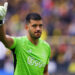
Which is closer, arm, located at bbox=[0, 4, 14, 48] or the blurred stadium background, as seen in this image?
arm, located at bbox=[0, 4, 14, 48]

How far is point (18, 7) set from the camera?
720 inches

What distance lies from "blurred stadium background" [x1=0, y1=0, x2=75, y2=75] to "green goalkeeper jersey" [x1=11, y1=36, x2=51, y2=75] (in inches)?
230

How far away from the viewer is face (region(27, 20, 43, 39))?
7.20 meters

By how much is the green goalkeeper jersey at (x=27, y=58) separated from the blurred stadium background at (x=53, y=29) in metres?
5.85

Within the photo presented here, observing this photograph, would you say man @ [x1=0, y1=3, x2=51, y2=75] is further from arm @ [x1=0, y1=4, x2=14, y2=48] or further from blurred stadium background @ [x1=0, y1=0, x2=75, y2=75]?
blurred stadium background @ [x1=0, y1=0, x2=75, y2=75]

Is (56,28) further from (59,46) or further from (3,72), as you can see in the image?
(3,72)

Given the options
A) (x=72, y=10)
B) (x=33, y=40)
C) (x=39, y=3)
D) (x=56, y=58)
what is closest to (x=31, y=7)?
(x=39, y=3)

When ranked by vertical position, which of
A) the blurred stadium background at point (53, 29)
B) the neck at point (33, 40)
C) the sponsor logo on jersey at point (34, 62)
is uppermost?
the neck at point (33, 40)

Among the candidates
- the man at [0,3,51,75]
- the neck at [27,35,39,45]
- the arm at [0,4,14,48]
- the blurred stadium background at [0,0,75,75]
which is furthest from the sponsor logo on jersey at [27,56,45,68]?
the blurred stadium background at [0,0,75,75]

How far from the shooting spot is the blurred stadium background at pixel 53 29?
46.7 feet

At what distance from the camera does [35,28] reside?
285 inches

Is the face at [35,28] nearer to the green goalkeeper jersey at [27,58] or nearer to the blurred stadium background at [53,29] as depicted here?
the green goalkeeper jersey at [27,58]

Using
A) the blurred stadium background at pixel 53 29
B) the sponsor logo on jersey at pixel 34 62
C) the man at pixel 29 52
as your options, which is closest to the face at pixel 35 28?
the man at pixel 29 52

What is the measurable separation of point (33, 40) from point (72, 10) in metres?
10.3
